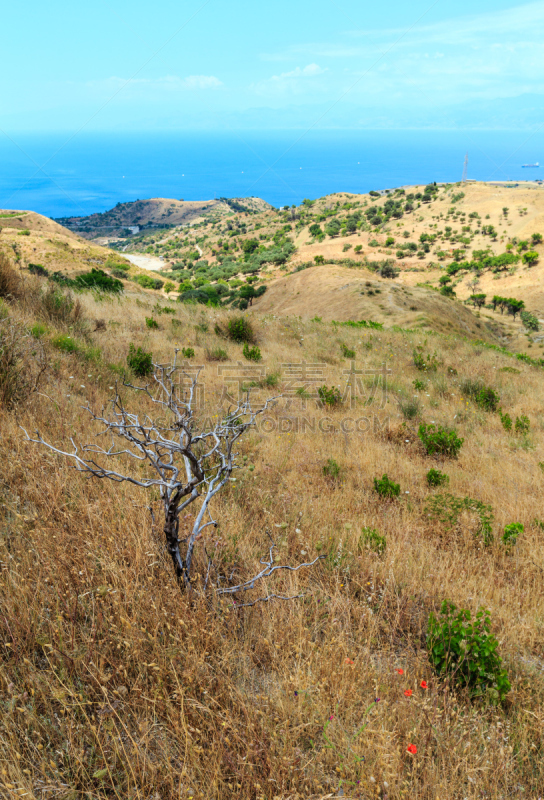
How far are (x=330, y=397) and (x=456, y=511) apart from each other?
316 cm

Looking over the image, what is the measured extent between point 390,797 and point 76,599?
5.20 ft

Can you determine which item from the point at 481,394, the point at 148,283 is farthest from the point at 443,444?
the point at 148,283

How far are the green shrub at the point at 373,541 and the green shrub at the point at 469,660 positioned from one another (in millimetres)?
882

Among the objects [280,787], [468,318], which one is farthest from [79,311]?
[468,318]

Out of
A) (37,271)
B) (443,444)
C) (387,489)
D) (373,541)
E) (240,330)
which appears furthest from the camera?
(37,271)

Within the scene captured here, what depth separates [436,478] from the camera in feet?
14.2

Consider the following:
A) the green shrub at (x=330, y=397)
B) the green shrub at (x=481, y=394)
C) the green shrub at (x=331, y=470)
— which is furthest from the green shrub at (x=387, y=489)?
the green shrub at (x=481, y=394)

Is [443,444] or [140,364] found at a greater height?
[140,364]

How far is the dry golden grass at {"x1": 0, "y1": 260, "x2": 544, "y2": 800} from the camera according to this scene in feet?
4.77

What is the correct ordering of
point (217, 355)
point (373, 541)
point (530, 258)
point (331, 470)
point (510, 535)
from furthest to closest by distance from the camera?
point (530, 258), point (217, 355), point (331, 470), point (510, 535), point (373, 541)

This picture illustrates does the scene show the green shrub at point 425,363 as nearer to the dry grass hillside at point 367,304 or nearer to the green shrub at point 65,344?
the green shrub at point 65,344

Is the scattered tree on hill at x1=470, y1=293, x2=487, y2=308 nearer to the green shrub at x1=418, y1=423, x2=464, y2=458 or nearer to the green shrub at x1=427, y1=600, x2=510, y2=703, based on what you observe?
the green shrub at x1=418, y1=423, x2=464, y2=458

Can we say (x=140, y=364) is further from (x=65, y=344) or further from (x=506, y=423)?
(x=506, y=423)

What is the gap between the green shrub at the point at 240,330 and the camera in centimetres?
1009
